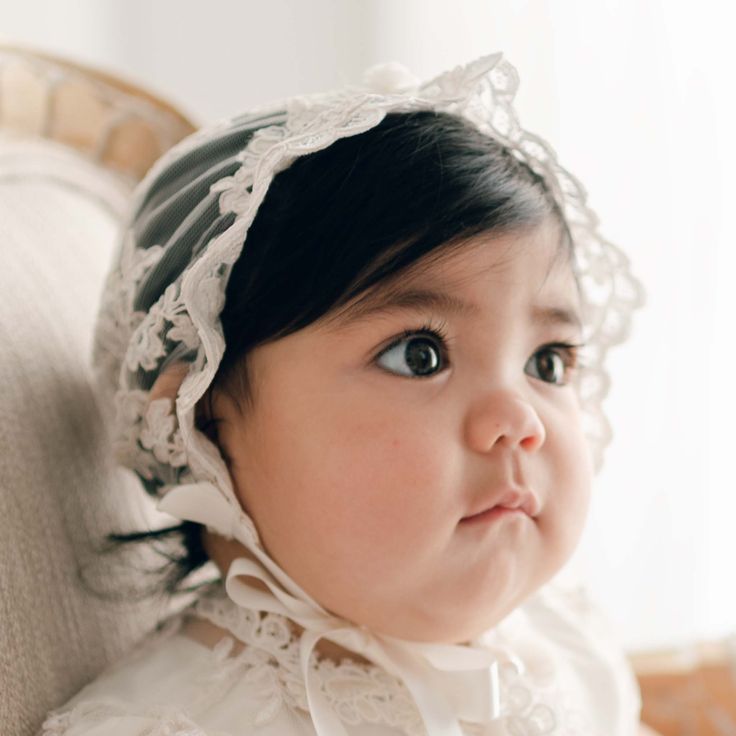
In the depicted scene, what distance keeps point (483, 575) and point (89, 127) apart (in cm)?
85

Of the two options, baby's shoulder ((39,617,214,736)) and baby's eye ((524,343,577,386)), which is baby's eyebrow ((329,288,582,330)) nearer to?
baby's eye ((524,343,577,386))

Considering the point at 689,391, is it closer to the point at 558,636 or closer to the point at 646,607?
the point at 646,607

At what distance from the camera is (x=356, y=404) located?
74cm

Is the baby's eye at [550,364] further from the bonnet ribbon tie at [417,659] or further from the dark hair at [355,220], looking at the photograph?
the bonnet ribbon tie at [417,659]

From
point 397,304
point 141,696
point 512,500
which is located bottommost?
point 141,696

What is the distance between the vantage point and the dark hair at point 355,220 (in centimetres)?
74

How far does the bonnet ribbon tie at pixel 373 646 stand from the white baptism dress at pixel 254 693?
0.02 m

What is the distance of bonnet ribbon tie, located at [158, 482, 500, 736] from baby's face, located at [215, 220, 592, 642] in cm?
2

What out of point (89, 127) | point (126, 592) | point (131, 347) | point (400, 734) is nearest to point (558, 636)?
point (400, 734)

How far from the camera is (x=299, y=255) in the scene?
74 cm

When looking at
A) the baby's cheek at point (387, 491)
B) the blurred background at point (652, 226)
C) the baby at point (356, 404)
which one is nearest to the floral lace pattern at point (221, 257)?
the baby at point (356, 404)

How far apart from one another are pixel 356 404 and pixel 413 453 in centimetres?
6

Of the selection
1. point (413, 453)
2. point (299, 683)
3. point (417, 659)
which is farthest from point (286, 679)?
point (413, 453)

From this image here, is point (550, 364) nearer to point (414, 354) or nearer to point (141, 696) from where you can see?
point (414, 354)
